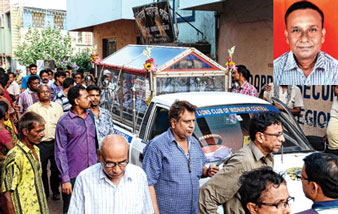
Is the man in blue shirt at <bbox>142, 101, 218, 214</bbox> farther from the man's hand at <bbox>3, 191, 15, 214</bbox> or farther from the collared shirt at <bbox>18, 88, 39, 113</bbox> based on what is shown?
the collared shirt at <bbox>18, 88, 39, 113</bbox>

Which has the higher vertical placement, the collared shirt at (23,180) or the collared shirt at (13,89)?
the collared shirt at (13,89)

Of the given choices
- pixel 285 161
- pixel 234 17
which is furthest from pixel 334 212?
pixel 234 17

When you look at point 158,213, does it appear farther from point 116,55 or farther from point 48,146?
point 116,55

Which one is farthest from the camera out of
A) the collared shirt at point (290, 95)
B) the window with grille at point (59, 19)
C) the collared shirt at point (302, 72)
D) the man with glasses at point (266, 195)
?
the window with grille at point (59, 19)

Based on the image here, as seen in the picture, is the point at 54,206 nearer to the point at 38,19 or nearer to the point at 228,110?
the point at 228,110

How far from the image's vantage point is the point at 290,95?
21.3ft

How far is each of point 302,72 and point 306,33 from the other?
1.93 feet

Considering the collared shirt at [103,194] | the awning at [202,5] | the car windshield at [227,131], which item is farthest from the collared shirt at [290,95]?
the collared shirt at [103,194]

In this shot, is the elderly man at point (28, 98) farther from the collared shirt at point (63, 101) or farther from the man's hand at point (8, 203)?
the man's hand at point (8, 203)

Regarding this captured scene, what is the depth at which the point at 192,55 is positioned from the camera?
654 cm

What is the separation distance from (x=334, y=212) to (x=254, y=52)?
8.19 m

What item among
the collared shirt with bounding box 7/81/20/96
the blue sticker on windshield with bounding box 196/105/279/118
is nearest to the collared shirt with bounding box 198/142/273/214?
the blue sticker on windshield with bounding box 196/105/279/118

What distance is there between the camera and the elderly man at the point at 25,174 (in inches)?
128

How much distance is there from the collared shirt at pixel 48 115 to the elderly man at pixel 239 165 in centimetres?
345
